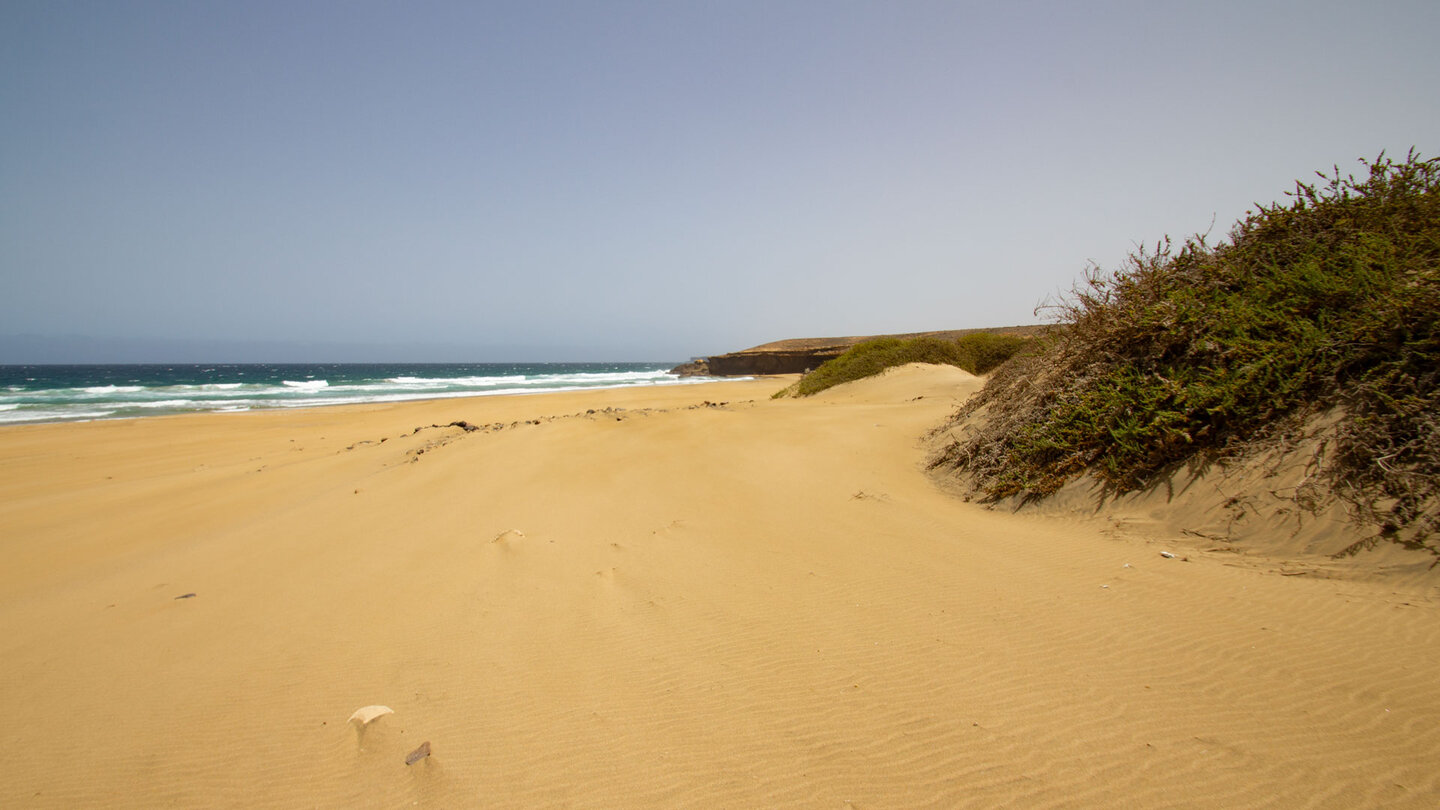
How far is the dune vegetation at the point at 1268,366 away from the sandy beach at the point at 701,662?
2.52 feet

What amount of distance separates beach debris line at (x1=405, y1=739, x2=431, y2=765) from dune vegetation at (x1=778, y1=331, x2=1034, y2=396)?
15897mm

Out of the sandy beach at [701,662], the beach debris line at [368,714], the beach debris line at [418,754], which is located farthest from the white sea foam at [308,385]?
the beach debris line at [418,754]

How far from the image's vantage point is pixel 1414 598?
3.19 m

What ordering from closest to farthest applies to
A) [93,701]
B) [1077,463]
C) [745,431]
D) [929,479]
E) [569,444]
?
1. [93,701]
2. [1077,463]
3. [929,479]
4. [569,444]
5. [745,431]

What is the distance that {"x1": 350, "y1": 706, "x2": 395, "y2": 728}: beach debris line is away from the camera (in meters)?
2.62

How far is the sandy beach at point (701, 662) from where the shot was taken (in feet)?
7.24

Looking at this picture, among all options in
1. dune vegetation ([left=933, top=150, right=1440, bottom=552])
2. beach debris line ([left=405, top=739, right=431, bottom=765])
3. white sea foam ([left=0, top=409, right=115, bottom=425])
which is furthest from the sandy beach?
white sea foam ([left=0, top=409, right=115, bottom=425])

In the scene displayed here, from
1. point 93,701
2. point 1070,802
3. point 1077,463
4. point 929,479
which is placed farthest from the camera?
point 929,479

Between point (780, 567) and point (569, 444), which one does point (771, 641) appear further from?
point (569, 444)

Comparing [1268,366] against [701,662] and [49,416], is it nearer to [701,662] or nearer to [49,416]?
[701,662]

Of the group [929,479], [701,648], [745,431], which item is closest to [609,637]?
[701,648]

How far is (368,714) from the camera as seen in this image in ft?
8.73

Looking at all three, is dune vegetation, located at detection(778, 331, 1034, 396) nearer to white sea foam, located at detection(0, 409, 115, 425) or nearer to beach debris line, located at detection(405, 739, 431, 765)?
beach debris line, located at detection(405, 739, 431, 765)

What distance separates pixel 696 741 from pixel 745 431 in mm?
7135
